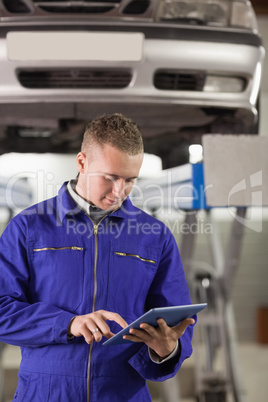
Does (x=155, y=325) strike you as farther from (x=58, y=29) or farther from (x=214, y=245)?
(x=214, y=245)

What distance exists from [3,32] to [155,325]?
3.37ft

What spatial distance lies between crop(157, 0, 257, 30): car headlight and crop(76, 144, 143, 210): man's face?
88 centimetres

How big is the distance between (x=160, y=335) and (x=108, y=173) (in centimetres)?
28

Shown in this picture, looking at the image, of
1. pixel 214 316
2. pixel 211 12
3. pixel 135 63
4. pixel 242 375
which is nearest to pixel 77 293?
pixel 135 63

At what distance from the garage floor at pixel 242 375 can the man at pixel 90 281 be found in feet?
4.76

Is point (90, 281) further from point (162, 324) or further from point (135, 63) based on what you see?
point (135, 63)

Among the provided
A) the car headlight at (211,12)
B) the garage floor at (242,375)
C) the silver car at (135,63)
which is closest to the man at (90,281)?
the silver car at (135,63)

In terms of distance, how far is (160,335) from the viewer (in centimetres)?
88

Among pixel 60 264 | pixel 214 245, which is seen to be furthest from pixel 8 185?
Answer: pixel 214 245

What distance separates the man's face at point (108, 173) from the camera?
93cm

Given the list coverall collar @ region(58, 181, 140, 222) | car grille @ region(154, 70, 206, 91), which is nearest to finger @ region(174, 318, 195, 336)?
coverall collar @ region(58, 181, 140, 222)

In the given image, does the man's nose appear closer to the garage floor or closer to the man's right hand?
the man's right hand

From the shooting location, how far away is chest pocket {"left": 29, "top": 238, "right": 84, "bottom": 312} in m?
0.97

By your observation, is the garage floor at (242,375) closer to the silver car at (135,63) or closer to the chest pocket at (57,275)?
the silver car at (135,63)
